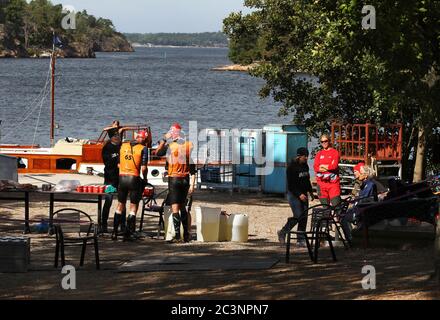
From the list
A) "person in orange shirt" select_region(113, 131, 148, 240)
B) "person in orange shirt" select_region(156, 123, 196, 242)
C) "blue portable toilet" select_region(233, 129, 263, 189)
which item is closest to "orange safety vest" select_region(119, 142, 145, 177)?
"person in orange shirt" select_region(113, 131, 148, 240)

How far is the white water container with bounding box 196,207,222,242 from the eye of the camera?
17.8 meters

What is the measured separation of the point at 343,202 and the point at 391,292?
533 centimetres

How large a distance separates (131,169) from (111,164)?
140 centimetres

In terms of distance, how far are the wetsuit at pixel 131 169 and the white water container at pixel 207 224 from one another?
3.36 feet

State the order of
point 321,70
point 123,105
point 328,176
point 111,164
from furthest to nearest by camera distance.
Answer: point 123,105, point 321,70, point 111,164, point 328,176

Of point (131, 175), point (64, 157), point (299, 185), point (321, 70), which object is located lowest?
point (64, 157)

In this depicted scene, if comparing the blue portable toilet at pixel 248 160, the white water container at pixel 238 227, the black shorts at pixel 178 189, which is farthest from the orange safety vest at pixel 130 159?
the blue portable toilet at pixel 248 160

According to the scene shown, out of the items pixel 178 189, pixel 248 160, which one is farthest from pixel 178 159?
pixel 248 160

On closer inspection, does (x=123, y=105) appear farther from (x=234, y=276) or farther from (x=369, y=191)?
(x=234, y=276)

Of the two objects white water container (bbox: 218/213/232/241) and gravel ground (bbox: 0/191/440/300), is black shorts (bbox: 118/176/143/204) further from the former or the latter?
white water container (bbox: 218/213/232/241)

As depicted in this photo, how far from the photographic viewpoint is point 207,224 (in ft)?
58.5

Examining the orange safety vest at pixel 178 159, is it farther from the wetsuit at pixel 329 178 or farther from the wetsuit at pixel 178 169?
the wetsuit at pixel 329 178

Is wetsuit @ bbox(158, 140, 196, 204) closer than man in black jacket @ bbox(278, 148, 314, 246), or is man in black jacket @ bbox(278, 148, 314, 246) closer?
wetsuit @ bbox(158, 140, 196, 204)

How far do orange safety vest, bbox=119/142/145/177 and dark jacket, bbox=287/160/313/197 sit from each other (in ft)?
7.63
